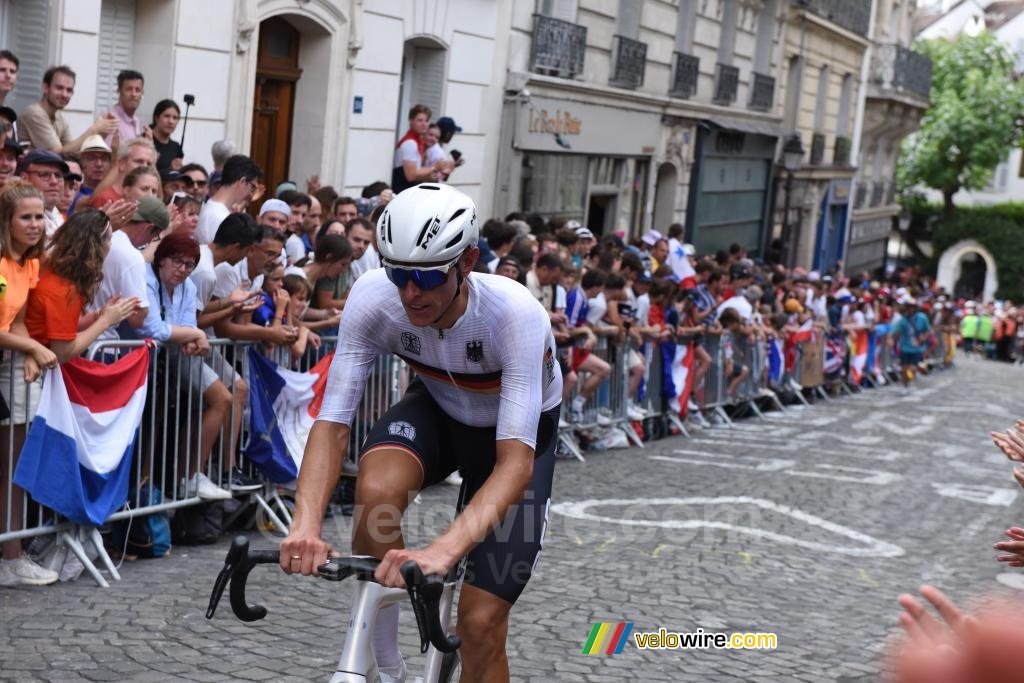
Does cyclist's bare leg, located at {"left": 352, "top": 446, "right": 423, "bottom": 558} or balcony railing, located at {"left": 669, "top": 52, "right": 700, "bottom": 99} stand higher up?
balcony railing, located at {"left": 669, "top": 52, "right": 700, "bottom": 99}

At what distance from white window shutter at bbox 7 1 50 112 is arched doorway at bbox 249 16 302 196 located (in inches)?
154

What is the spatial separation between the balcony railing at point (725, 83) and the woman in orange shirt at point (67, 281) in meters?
24.4

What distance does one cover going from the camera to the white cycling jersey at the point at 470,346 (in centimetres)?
416

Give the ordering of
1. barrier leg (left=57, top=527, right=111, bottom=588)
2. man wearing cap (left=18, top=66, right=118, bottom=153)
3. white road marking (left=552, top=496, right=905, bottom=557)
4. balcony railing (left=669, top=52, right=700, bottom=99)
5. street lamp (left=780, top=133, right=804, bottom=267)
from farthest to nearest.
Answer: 1. street lamp (left=780, top=133, right=804, bottom=267)
2. balcony railing (left=669, top=52, right=700, bottom=99)
3. white road marking (left=552, top=496, right=905, bottom=557)
4. man wearing cap (left=18, top=66, right=118, bottom=153)
5. barrier leg (left=57, top=527, right=111, bottom=588)

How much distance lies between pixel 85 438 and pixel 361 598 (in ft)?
13.4

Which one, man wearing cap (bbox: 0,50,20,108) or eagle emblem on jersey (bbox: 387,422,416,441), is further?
man wearing cap (bbox: 0,50,20,108)

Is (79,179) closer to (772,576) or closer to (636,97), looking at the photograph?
(772,576)

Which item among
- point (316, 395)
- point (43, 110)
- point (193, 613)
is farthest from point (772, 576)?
point (43, 110)

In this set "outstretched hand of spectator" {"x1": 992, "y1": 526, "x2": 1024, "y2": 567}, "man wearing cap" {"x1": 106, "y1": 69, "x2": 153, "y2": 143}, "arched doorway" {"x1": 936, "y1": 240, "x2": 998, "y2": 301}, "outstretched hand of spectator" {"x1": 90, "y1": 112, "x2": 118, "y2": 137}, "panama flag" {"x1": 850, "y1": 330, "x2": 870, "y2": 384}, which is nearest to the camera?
"outstretched hand of spectator" {"x1": 992, "y1": 526, "x2": 1024, "y2": 567}

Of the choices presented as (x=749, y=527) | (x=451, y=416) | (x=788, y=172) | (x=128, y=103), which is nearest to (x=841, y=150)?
(x=788, y=172)

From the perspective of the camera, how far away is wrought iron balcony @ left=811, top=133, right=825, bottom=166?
39.2m

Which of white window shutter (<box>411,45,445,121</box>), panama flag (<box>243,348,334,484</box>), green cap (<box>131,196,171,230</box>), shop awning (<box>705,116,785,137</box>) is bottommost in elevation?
panama flag (<box>243,348,334,484</box>)

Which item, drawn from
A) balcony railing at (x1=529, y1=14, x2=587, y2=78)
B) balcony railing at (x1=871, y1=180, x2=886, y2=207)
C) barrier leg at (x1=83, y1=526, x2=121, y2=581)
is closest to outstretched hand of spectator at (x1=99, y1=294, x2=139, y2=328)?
barrier leg at (x1=83, y1=526, x2=121, y2=581)

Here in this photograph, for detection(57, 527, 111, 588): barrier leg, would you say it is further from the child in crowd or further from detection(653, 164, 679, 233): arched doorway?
detection(653, 164, 679, 233): arched doorway
